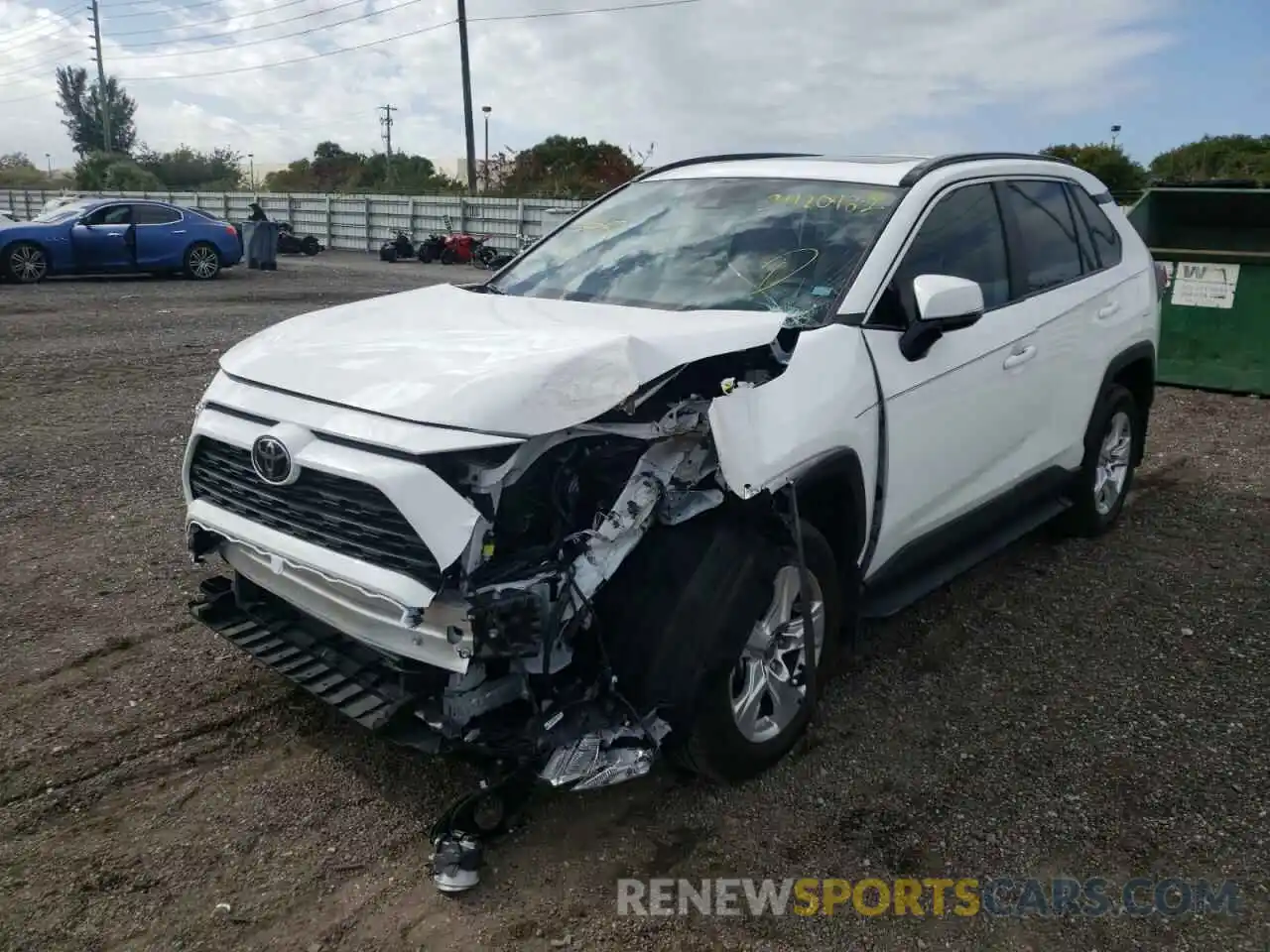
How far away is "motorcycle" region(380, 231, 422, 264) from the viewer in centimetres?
2650

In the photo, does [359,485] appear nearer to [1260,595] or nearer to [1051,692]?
[1051,692]

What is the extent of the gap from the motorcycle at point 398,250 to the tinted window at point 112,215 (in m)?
8.53

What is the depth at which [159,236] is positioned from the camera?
1875cm

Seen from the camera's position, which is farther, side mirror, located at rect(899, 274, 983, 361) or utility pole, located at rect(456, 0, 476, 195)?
utility pole, located at rect(456, 0, 476, 195)

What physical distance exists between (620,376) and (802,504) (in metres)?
0.87

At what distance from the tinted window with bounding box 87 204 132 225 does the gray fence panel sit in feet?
26.2

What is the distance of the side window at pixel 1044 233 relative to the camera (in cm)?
461

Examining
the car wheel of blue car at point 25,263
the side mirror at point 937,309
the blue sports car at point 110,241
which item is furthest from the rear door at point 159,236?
the side mirror at point 937,309

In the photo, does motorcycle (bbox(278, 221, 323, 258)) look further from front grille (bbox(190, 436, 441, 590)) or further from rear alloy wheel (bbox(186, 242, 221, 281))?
front grille (bbox(190, 436, 441, 590))

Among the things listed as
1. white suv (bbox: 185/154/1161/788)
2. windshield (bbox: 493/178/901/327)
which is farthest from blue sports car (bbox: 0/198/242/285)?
white suv (bbox: 185/154/1161/788)

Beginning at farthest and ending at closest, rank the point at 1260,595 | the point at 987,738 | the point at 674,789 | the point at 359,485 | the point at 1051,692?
the point at 1260,595, the point at 1051,692, the point at 987,738, the point at 674,789, the point at 359,485

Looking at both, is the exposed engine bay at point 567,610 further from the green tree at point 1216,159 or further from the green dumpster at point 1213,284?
the green tree at point 1216,159

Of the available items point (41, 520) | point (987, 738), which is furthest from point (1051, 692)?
point (41, 520)

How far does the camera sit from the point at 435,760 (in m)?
3.50
